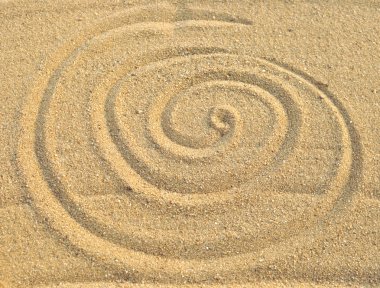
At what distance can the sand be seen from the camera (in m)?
2.32

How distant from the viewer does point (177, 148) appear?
260 cm

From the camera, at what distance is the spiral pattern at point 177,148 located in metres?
2.37

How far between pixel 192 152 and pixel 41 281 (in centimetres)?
89

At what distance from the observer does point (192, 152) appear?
2596mm

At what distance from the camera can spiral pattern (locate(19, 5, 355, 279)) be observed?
2.37 meters

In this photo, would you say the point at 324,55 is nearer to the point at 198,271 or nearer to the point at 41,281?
the point at 198,271

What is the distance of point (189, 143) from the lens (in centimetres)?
262

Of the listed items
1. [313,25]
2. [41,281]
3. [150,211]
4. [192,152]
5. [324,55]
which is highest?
[313,25]

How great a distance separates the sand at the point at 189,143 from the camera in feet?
7.61

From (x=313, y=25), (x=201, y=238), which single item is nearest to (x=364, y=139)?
(x=313, y=25)

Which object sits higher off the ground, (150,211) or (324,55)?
(324,55)

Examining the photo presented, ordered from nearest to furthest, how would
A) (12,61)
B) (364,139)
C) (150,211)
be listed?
(150,211)
(364,139)
(12,61)

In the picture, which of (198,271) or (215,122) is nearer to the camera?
(198,271)

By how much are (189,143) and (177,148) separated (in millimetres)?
64
